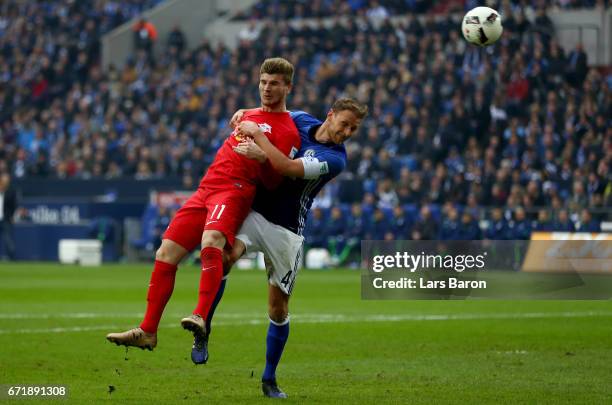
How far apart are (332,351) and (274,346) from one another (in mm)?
2796

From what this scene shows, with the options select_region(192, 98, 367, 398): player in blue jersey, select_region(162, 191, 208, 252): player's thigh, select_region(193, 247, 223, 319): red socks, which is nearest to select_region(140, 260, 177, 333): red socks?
select_region(162, 191, 208, 252): player's thigh

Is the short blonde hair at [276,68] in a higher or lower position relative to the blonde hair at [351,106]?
higher

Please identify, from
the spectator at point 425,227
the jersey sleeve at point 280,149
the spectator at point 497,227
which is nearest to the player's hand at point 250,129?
the jersey sleeve at point 280,149

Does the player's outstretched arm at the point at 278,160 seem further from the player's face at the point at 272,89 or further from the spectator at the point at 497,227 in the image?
the spectator at the point at 497,227

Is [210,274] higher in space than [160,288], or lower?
higher

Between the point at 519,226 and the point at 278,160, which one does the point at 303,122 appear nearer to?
the point at 278,160

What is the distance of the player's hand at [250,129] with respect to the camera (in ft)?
27.0

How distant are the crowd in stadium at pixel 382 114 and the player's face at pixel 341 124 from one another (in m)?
15.7

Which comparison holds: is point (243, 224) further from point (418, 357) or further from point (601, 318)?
point (601, 318)

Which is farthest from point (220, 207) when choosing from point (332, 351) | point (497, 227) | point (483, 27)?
point (497, 227)

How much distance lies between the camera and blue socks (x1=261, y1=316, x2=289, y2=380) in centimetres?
840

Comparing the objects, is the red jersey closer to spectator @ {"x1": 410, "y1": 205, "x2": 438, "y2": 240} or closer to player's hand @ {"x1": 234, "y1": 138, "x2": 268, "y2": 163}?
player's hand @ {"x1": 234, "y1": 138, "x2": 268, "y2": 163}

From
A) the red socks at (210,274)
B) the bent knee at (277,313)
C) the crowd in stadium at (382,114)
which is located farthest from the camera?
the crowd in stadium at (382,114)

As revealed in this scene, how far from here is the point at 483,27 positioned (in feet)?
42.1
